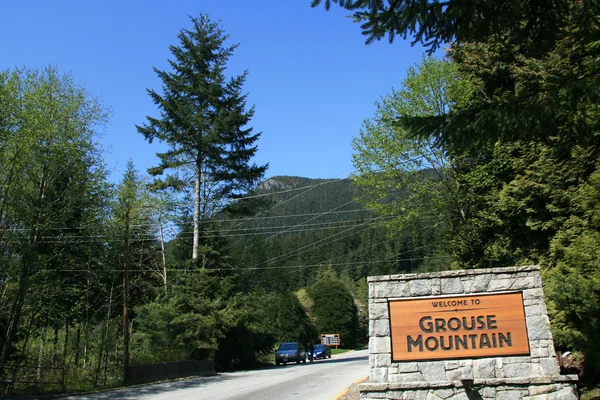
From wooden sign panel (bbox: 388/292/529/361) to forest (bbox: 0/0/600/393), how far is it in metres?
2.23

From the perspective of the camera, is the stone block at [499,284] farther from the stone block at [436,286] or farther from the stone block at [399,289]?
the stone block at [399,289]

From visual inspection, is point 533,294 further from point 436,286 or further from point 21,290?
point 21,290

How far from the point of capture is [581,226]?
1291 cm

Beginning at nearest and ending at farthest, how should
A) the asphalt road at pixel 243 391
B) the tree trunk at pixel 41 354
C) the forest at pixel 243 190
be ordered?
the forest at pixel 243 190 → the asphalt road at pixel 243 391 → the tree trunk at pixel 41 354

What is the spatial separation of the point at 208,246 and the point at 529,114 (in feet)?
80.3

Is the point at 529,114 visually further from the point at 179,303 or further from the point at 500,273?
the point at 179,303

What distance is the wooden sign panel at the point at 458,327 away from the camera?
870cm

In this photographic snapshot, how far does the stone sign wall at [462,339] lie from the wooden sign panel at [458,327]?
0.06ft

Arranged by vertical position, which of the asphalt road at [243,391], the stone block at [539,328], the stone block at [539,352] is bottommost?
the asphalt road at [243,391]

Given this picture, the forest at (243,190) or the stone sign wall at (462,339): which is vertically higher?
the forest at (243,190)

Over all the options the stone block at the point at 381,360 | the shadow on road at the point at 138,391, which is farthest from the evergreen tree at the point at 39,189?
the stone block at the point at 381,360

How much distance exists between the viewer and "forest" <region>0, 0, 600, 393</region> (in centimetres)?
740

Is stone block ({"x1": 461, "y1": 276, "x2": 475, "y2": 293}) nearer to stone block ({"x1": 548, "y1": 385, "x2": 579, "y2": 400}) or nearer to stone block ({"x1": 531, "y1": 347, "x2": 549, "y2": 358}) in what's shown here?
stone block ({"x1": 531, "y1": 347, "x2": 549, "y2": 358})

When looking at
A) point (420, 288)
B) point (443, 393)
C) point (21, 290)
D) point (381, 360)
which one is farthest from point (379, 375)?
point (21, 290)
